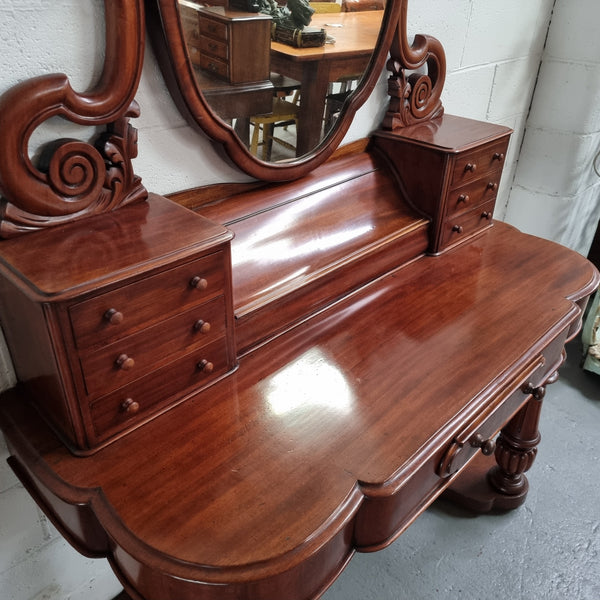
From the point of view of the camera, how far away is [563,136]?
2.34m

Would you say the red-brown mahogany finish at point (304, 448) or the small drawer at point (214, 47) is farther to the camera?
the small drawer at point (214, 47)

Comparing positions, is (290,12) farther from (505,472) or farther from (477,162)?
(505,472)

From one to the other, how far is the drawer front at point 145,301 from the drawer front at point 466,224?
0.77m

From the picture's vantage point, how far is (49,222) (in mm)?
933

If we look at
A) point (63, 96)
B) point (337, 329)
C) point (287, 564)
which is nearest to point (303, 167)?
point (337, 329)

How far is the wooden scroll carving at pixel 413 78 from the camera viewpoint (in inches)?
58.1

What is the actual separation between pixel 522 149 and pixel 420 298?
4.88 feet

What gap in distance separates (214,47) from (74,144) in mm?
321

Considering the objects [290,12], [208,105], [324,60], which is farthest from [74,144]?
[324,60]

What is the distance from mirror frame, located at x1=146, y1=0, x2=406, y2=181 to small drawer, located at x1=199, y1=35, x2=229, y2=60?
5 cm

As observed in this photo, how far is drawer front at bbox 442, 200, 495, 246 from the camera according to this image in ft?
4.96

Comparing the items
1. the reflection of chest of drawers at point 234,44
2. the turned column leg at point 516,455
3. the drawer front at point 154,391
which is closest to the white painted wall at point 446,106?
the reflection of chest of drawers at point 234,44

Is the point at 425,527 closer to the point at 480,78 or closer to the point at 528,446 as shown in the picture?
the point at 528,446

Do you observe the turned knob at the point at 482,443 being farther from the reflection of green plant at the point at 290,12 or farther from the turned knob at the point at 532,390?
the reflection of green plant at the point at 290,12
